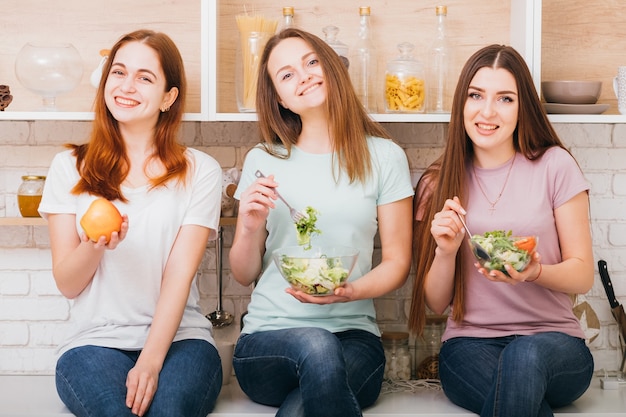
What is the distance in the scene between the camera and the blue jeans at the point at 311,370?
1703 mm

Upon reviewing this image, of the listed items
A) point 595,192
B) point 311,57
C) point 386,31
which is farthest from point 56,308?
point 595,192

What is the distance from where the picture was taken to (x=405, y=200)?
6.80 feet

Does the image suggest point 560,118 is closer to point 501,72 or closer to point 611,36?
point 501,72

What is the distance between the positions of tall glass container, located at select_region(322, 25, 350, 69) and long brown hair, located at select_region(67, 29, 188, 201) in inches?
16.1

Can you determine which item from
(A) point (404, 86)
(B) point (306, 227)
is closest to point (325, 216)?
(B) point (306, 227)

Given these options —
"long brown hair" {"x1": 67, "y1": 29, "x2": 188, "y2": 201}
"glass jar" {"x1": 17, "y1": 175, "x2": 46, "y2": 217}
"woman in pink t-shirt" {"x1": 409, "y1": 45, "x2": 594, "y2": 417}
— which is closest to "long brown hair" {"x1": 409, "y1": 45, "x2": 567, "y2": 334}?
"woman in pink t-shirt" {"x1": 409, "y1": 45, "x2": 594, "y2": 417}

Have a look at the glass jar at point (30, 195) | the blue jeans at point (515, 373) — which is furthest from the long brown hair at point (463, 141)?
the glass jar at point (30, 195)

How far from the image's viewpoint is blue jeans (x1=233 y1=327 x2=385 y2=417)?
1703mm

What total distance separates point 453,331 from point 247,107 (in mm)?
796

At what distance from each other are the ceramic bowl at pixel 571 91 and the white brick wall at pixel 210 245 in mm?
236

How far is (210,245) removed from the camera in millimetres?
2396

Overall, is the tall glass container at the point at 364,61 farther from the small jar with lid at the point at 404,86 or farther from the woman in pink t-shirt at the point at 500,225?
the woman in pink t-shirt at the point at 500,225

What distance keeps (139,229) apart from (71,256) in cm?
18

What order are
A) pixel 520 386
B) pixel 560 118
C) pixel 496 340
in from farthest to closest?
pixel 560 118, pixel 496 340, pixel 520 386
